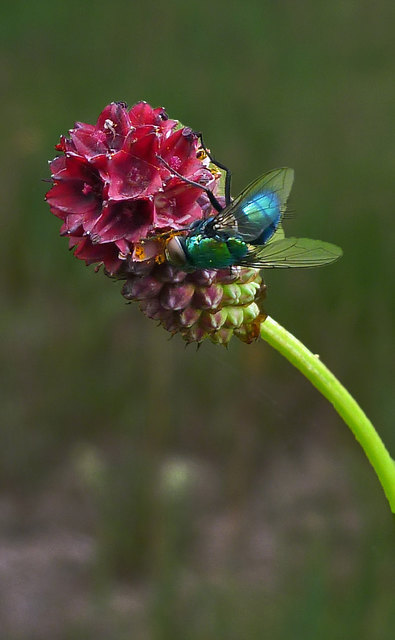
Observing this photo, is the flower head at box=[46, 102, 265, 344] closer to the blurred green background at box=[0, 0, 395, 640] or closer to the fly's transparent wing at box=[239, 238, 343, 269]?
the fly's transparent wing at box=[239, 238, 343, 269]

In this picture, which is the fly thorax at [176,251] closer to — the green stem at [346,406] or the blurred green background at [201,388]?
the green stem at [346,406]

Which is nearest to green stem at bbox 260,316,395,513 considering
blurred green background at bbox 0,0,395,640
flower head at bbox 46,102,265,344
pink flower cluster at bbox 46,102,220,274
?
flower head at bbox 46,102,265,344

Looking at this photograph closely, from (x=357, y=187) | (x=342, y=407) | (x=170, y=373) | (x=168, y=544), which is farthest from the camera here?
(x=357, y=187)

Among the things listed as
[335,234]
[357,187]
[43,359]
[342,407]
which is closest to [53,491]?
[43,359]

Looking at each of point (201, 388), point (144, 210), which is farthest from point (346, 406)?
point (201, 388)

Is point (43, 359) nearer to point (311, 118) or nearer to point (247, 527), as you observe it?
point (247, 527)

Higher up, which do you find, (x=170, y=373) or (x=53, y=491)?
(x=170, y=373)
